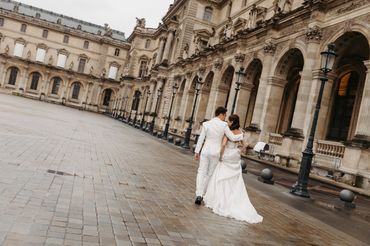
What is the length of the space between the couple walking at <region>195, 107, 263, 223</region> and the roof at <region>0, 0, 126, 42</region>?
278 feet

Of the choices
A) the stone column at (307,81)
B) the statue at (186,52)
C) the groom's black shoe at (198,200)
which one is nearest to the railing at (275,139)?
the stone column at (307,81)

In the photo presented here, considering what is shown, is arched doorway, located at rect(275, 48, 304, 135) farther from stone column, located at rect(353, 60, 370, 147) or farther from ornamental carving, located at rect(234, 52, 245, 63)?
stone column, located at rect(353, 60, 370, 147)

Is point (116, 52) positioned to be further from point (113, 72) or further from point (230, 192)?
point (230, 192)

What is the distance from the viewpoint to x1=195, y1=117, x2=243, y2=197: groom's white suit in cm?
791

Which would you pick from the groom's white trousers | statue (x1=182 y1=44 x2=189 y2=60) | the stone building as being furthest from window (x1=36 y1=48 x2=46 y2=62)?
the groom's white trousers

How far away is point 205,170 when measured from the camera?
8008 millimetres

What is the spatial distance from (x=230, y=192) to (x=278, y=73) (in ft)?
60.2

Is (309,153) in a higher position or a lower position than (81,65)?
lower

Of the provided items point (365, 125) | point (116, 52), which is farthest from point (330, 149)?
point (116, 52)

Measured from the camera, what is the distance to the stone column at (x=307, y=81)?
20.7 metres


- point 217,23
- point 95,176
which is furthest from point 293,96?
point 95,176

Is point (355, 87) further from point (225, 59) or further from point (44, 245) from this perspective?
point (44, 245)

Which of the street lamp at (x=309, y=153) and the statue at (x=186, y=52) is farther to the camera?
the statue at (x=186, y=52)

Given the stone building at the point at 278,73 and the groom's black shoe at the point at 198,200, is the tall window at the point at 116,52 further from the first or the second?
the groom's black shoe at the point at 198,200
